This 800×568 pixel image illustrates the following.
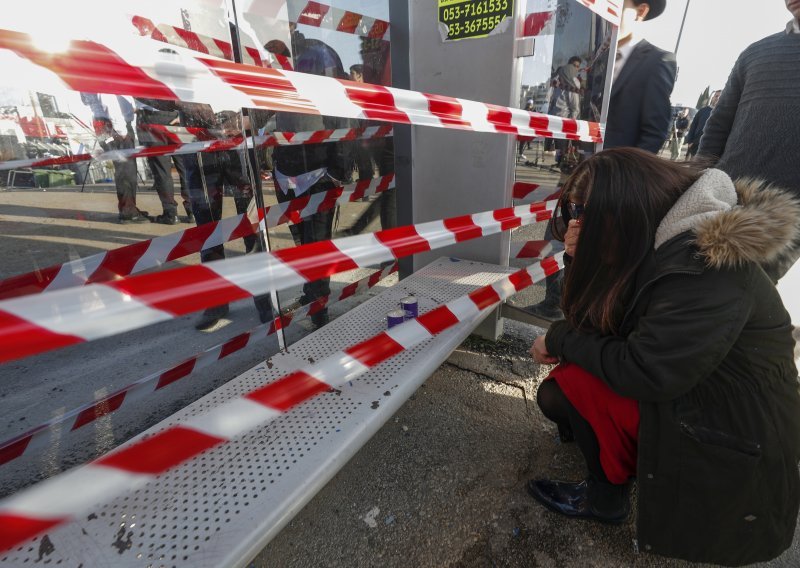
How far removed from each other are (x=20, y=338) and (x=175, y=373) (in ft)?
4.36

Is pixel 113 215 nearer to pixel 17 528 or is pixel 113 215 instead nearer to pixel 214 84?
pixel 214 84

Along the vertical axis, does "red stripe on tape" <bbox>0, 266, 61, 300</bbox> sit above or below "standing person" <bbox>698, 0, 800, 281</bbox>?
below

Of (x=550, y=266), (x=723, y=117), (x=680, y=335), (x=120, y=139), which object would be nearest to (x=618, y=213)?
(x=680, y=335)

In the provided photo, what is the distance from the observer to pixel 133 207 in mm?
2004

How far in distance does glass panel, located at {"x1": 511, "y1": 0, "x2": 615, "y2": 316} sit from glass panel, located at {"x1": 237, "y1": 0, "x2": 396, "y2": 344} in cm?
89

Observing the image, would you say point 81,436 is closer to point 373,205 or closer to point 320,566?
point 320,566

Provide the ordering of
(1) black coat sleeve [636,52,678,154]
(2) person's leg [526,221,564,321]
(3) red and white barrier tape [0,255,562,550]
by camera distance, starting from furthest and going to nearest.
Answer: (2) person's leg [526,221,564,321]
(1) black coat sleeve [636,52,678,154]
(3) red and white barrier tape [0,255,562,550]

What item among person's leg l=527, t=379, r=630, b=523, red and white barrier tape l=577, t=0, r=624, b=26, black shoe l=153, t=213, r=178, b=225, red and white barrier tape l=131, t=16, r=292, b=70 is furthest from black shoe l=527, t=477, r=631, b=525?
red and white barrier tape l=577, t=0, r=624, b=26

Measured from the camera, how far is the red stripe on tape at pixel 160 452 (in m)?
1.00

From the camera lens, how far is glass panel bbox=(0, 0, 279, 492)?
1642mm

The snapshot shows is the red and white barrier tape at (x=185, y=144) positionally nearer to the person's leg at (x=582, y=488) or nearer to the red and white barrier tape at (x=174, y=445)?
the red and white barrier tape at (x=174, y=445)

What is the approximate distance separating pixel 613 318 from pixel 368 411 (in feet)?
2.89

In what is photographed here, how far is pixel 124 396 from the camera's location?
6.11 ft

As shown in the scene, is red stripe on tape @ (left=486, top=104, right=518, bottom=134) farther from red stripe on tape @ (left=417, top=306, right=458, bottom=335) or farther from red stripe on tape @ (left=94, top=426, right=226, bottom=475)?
red stripe on tape @ (left=94, top=426, right=226, bottom=475)
